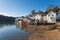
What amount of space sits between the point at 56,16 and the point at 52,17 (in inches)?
120

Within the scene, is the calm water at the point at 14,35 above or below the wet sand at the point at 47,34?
below

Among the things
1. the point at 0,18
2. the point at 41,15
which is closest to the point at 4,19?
the point at 0,18

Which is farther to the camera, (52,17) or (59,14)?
(59,14)

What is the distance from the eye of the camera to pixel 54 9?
3362 cm

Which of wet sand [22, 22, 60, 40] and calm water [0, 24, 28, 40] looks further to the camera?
calm water [0, 24, 28, 40]

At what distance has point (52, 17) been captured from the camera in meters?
29.2

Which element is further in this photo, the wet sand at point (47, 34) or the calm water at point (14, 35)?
the calm water at point (14, 35)

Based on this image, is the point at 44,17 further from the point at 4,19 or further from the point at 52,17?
the point at 4,19

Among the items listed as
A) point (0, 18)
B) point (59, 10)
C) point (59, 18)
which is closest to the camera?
point (59, 18)

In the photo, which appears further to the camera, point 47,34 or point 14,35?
point 14,35

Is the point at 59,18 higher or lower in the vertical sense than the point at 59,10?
lower

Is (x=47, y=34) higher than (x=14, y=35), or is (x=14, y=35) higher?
(x=47, y=34)

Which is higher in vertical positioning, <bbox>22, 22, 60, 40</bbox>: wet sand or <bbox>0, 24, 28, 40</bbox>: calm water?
<bbox>22, 22, 60, 40</bbox>: wet sand

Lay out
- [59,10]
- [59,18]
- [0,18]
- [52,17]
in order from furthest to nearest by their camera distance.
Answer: [0,18], [59,10], [59,18], [52,17]
